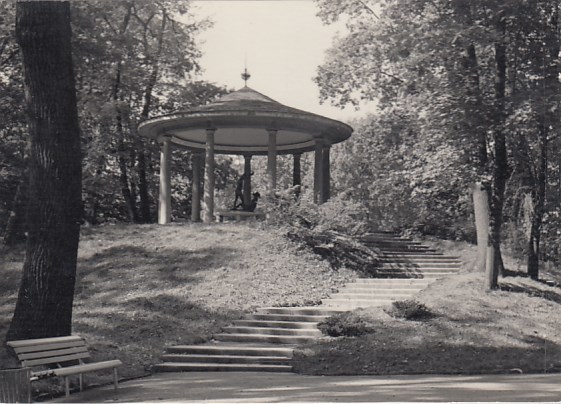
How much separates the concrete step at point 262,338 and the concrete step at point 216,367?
4.39 ft

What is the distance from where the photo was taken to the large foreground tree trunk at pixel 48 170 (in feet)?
31.6

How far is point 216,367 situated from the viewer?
11.2 metres

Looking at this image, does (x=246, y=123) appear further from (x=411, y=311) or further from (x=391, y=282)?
(x=411, y=311)

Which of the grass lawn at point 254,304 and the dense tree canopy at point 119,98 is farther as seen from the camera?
the dense tree canopy at point 119,98

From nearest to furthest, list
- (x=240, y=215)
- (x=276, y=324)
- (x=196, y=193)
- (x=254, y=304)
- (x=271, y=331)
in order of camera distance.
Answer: (x=271, y=331)
(x=276, y=324)
(x=254, y=304)
(x=240, y=215)
(x=196, y=193)

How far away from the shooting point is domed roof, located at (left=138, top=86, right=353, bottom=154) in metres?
19.8

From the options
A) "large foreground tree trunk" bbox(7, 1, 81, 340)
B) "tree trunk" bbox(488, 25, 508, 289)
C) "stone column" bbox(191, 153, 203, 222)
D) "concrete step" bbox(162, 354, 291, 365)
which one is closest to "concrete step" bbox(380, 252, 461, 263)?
"tree trunk" bbox(488, 25, 508, 289)

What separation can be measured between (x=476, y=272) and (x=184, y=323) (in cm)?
740

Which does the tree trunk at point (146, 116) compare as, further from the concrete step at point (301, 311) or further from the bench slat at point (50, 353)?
the bench slat at point (50, 353)

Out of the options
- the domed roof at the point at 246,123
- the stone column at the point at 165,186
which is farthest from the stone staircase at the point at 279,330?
the stone column at the point at 165,186

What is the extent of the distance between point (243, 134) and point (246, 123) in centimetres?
259

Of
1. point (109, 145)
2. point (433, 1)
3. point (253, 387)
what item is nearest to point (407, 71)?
point (433, 1)

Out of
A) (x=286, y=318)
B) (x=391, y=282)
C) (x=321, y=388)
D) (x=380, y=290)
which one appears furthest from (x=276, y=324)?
(x=321, y=388)

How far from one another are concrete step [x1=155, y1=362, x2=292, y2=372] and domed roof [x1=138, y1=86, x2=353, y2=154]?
9.76 meters
